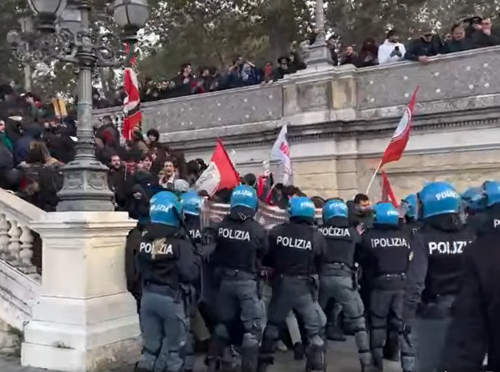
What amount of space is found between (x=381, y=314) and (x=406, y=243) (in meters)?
0.83

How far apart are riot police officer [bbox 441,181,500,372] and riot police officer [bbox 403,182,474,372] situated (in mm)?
1934

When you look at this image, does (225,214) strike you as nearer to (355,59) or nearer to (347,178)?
(347,178)

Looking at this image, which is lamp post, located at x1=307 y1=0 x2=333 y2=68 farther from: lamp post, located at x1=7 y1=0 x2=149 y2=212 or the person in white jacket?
lamp post, located at x1=7 y1=0 x2=149 y2=212

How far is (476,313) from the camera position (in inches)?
120

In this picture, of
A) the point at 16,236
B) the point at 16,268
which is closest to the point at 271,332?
the point at 16,268

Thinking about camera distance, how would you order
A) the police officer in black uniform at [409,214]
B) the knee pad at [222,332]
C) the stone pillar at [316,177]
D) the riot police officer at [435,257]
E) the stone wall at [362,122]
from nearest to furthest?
the riot police officer at [435,257] → the knee pad at [222,332] → the police officer in black uniform at [409,214] → the stone wall at [362,122] → the stone pillar at [316,177]

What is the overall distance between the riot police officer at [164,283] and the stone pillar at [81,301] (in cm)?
89

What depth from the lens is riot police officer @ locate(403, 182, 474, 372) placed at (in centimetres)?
514

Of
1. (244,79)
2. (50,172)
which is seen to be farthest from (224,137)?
(50,172)

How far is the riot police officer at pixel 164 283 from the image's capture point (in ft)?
20.6

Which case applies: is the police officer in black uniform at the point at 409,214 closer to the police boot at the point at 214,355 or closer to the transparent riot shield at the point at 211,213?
the transparent riot shield at the point at 211,213

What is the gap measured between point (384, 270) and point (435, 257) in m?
2.17

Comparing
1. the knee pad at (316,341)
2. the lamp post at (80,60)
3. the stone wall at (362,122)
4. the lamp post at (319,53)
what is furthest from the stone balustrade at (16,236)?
the lamp post at (319,53)

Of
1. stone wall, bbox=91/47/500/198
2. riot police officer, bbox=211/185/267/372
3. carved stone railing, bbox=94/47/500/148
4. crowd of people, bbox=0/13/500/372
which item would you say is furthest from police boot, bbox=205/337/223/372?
carved stone railing, bbox=94/47/500/148
